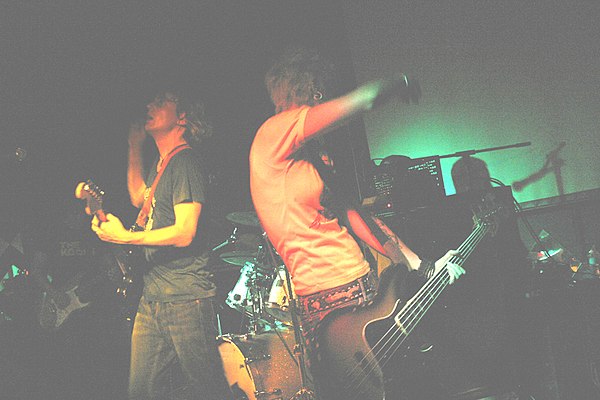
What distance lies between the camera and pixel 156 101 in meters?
3.03

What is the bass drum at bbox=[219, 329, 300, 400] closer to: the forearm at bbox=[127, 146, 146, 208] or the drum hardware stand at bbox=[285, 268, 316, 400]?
the drum hardware stand at bbox=[285, 268, 316, 400]

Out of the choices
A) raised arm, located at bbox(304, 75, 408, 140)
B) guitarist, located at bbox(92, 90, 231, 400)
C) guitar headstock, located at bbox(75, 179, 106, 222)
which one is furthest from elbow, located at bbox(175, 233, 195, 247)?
raised arm, located at bbox(304, 75, 408, 140)

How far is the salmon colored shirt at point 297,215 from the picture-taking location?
2387mm

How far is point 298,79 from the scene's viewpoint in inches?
105

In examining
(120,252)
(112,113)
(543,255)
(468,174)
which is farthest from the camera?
(468,174)

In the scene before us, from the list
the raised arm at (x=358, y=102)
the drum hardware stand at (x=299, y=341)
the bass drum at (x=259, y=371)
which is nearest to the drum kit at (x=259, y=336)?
the bass drum at (x=259, y=371)

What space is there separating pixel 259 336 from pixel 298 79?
5.99ft

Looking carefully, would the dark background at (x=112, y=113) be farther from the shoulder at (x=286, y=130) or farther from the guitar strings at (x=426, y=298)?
the shoulder at (x=286, y=130)

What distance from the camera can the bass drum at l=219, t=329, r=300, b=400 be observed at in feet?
11.8

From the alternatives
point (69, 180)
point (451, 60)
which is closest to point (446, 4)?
point (451, 60)

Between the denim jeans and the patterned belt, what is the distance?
514 millimetres

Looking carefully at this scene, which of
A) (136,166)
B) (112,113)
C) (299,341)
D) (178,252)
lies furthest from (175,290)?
(112,113)

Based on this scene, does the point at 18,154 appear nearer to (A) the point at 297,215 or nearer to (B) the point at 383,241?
(A) the point at 297,215

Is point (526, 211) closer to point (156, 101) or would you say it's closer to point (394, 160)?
Result: point (394, 160)
